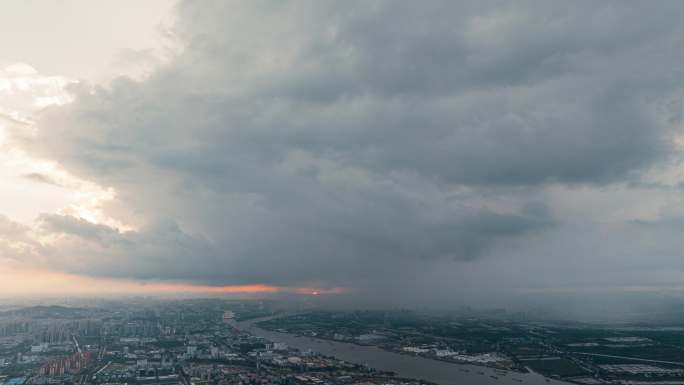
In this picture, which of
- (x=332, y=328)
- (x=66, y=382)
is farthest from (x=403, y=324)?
(x=66, y=382)

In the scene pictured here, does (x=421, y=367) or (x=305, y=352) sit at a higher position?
(x=421, y=367)

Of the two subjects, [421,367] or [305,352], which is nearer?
[421,367]

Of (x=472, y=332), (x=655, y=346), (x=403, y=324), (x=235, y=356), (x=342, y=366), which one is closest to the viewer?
(x=342, y=366)

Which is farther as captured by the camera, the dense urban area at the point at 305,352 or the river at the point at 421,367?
the river at the point at 421,367

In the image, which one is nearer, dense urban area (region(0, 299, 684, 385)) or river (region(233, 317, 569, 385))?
dense urban area (region(0, 299, 684, 385))

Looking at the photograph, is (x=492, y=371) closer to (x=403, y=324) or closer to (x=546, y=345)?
(x=546, y=345)
